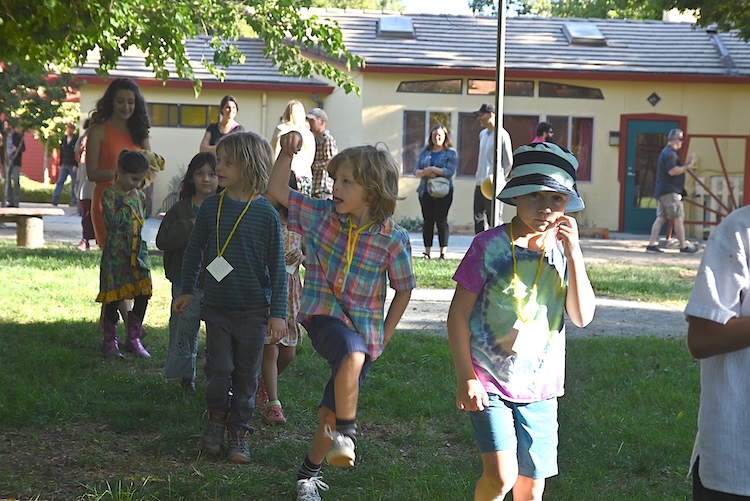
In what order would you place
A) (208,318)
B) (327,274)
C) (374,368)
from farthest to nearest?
1. (374,368)
2. (208,318)
3. (327,274)

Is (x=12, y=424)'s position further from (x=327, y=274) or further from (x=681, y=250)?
(x=681, y=250)

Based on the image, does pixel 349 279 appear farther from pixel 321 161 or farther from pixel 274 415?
pixel 321 161

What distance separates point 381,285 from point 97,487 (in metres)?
1.54

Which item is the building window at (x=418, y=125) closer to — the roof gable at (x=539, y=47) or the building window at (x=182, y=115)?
the roof gable at (x=539, y=47)

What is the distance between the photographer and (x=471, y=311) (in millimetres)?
3787

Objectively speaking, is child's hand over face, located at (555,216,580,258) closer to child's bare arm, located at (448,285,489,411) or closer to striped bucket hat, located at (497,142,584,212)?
striped bucket hat, located at (497,142,584,212)

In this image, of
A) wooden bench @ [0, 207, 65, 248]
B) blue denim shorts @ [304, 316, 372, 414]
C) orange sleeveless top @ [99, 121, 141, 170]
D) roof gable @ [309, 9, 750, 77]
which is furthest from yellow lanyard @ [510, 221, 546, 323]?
roof gable @ [309, 9, 750, 77]

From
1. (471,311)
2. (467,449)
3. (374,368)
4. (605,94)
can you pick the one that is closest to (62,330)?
(374,368)

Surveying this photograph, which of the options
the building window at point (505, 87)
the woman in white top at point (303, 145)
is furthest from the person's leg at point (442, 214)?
the building window at point (505, 87)

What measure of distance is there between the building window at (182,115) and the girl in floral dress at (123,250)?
17763 millimetres

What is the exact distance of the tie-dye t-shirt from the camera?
3.72 meters

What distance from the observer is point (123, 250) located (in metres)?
7.56

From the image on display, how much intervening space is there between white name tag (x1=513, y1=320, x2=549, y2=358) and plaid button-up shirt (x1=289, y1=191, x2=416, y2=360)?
82 centimetres

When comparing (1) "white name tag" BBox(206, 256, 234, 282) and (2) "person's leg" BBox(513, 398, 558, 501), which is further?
(1) "white name tag" BBox(206, 256, 234, 282)
